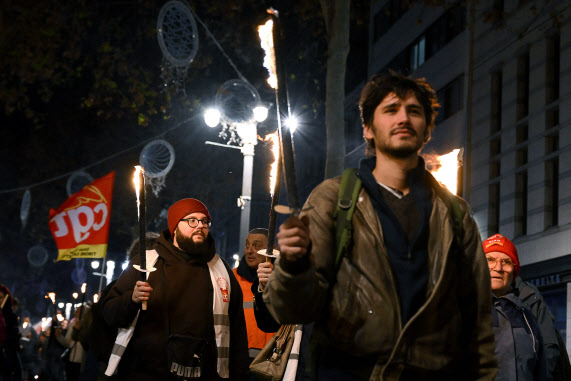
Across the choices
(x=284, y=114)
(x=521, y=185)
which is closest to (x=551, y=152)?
(x=521, y=185)

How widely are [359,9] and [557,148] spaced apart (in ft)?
36.7

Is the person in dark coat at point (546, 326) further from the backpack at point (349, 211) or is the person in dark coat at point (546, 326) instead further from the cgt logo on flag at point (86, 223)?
the cgt logo on flag at point (86, 223)

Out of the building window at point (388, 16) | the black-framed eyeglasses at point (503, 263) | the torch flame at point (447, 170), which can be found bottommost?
the black-framed eyeglasses at point (503, 263)

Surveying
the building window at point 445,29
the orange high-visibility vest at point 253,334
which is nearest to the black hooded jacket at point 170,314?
the orange high-visibility vest at point 253,334

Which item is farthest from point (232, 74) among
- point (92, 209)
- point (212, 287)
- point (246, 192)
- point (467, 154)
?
point (212, 287)

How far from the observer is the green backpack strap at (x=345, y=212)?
3074mm

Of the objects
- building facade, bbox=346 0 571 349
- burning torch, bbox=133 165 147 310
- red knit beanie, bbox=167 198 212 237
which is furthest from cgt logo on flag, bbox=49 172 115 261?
building facade, bbox=346 0 571 349

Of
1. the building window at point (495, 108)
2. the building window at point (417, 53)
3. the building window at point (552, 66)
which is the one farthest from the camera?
the building window at point (417, 53)

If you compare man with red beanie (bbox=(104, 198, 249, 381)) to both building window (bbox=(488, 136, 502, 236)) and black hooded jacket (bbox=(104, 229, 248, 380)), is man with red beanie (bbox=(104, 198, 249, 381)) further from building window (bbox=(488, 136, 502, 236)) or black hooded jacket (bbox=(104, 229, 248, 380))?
building window (bbox=(488, 136, 502, 236))

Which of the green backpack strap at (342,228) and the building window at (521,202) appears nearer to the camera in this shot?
the green backpack strap at (342,228)

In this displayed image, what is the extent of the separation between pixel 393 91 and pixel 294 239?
0.97 meters

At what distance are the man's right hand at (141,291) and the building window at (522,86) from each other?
56.1ft

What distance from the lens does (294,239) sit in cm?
278

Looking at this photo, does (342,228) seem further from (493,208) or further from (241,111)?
(493,208)
